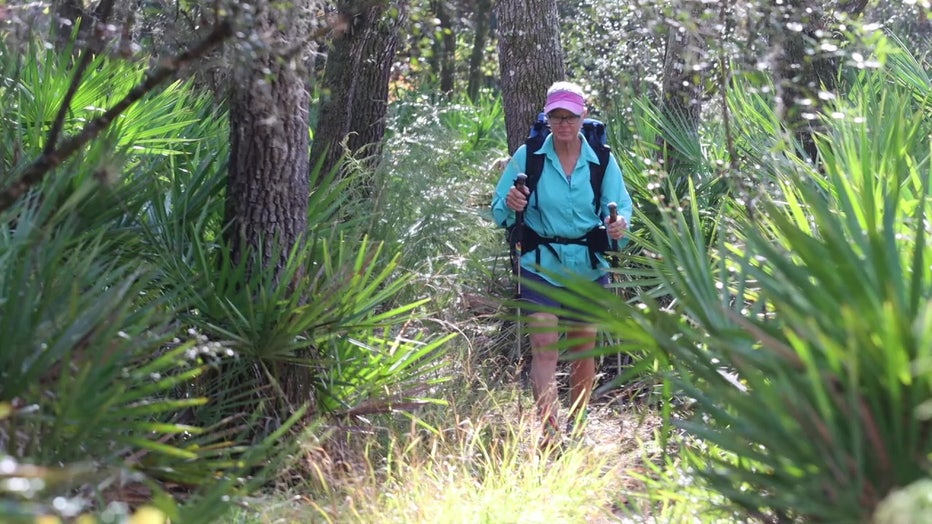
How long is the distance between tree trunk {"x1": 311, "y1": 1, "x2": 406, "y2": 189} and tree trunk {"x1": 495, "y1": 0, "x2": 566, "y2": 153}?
86cm

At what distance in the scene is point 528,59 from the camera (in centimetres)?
908

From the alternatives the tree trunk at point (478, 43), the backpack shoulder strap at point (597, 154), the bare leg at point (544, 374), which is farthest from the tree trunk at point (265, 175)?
the tree trunk at point (478, 43)

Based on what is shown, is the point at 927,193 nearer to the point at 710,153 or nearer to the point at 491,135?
the point at 710,153

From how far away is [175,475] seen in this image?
4148mm

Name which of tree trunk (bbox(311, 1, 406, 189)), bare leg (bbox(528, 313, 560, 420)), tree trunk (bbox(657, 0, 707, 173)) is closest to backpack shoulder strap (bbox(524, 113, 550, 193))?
bare leg (bbox(528, 313, 560, 420))

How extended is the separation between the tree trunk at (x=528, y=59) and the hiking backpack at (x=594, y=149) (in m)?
2.37

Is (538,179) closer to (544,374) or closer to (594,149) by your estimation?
(594,149)

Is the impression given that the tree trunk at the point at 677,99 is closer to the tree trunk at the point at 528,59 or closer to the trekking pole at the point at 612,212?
the tree trunk at the point at 528,59

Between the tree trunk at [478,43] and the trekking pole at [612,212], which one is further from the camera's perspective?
the tree trunk at [478,43]

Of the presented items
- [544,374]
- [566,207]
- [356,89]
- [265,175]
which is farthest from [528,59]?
[265,175]

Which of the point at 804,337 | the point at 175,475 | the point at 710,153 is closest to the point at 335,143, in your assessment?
the point at 710,153

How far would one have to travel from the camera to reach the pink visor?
20.7ft

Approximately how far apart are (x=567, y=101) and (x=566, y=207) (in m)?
0.53

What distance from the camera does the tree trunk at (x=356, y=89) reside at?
920cm
